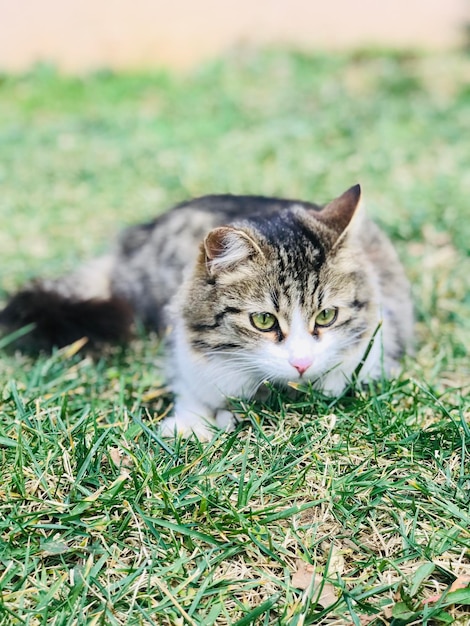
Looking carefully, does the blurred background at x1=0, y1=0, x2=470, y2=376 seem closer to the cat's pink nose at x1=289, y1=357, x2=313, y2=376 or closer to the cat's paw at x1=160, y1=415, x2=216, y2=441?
the cat's pink nose at x1=289, y1=357, x2=313, y2=376

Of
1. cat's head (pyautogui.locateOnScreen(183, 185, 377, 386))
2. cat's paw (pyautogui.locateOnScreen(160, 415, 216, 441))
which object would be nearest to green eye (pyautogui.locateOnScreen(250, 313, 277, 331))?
cat's head (pyautogui.locateOnScreen(183, 185, 377, 386))

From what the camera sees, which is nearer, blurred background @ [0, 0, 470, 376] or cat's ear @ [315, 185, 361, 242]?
cat's ear @ [315, 185, 361, 242]

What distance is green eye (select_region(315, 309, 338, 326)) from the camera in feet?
7.95

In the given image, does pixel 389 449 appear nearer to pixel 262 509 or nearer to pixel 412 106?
pixel 262 509

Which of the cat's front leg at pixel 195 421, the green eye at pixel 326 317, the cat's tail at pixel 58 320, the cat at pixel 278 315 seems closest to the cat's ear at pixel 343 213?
the cat at pixel 278 315

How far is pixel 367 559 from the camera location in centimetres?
195

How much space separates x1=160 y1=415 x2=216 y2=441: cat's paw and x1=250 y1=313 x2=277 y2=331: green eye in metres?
0.41

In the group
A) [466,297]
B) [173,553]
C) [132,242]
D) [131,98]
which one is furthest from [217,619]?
[131,98]

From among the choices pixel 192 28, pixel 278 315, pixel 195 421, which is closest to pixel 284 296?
pixel 278 315

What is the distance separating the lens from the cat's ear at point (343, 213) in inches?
96.8

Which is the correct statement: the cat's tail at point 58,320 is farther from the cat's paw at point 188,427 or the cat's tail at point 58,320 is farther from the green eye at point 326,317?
the green eye at point 326,317

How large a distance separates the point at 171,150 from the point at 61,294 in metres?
2.72

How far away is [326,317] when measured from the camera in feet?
8.00

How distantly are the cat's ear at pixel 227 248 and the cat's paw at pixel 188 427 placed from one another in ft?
1.85
